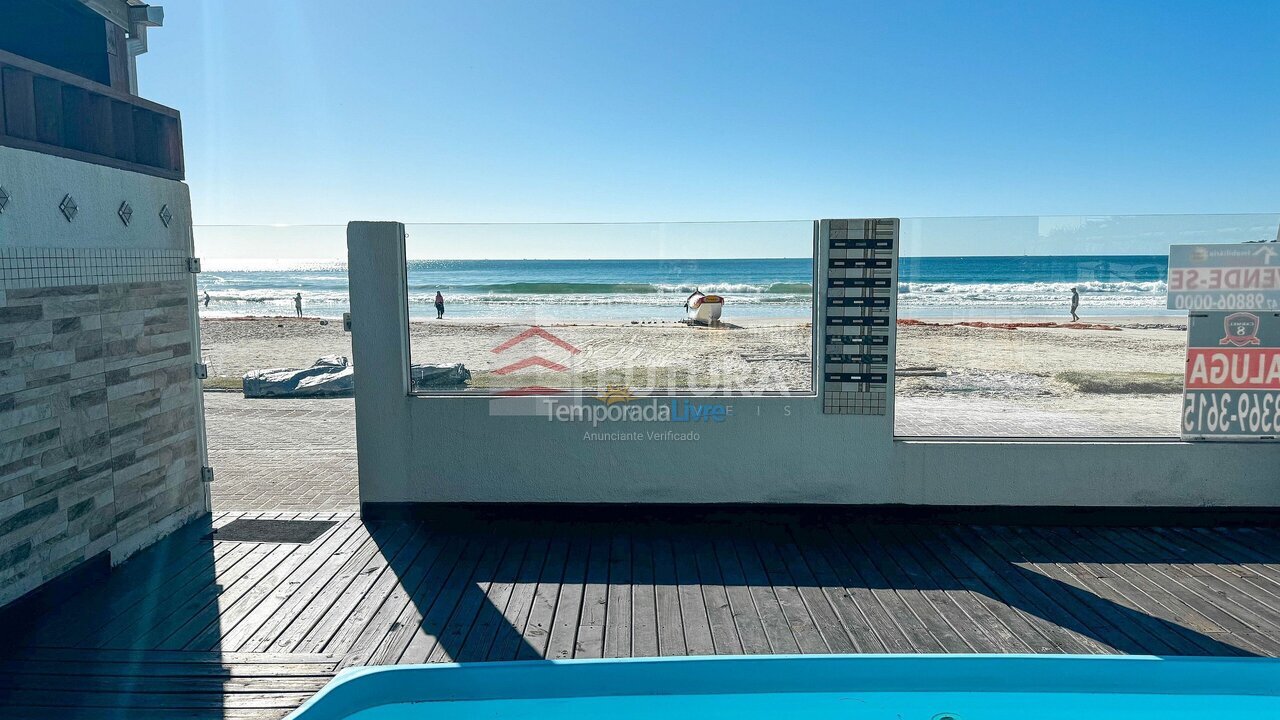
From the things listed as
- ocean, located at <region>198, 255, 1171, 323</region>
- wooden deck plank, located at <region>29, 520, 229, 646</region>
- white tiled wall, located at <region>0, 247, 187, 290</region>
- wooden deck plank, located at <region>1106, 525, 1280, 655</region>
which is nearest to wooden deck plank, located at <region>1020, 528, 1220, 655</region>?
wooden deck plank, located at <region>1106, 525, 1280, 655</region>

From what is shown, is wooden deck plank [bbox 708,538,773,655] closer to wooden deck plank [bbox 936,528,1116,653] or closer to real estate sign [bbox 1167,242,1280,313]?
wooden deck plank [bbox 936,528,1116,653]

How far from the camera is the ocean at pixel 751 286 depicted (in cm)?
438

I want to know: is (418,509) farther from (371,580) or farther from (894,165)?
(894,165)

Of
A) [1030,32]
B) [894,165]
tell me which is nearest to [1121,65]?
[1030,32]

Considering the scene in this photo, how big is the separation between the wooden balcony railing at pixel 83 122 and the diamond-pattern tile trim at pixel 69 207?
21cm

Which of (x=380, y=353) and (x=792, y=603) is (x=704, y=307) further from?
(x=380, y=353)

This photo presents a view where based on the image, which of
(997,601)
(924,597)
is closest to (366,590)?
(924,597)

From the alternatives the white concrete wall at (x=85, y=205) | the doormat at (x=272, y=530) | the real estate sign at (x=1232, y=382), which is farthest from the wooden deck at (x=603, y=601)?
the white concrete wall at (x=85, y=205)

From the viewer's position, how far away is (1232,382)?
14.2 feet

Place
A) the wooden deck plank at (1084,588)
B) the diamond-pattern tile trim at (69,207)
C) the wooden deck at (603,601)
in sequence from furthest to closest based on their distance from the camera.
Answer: the diamond-pattern tile trim at (69,207) < the wooden deck plank at (1084,588) < the wooden deck at (603,601)

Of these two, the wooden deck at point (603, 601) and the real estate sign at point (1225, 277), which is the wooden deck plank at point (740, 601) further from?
the real estate sign at point (1225, 277)

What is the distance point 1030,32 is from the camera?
589 inches

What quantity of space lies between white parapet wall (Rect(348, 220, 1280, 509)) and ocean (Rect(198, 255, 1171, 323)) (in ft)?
0.69

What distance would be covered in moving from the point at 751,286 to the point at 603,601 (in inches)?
86.7
